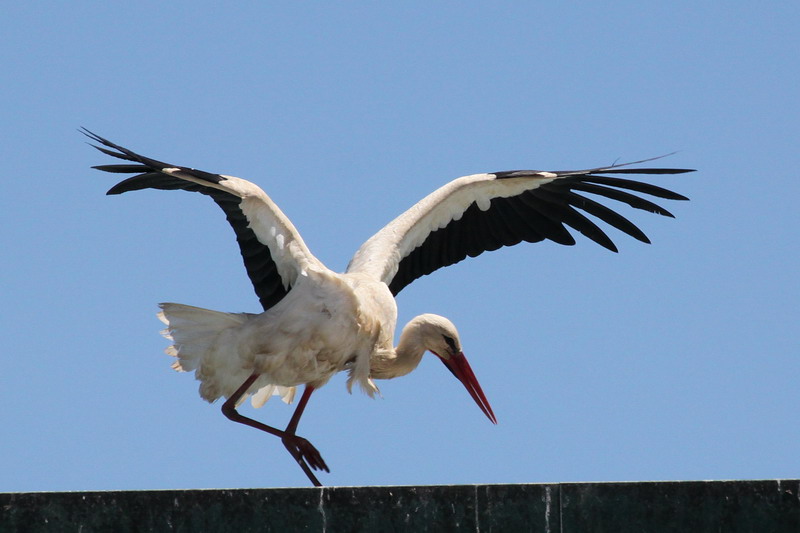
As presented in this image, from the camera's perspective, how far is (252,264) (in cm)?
768

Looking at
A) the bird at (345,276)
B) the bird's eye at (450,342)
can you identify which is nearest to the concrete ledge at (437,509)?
the bird at (345,276)

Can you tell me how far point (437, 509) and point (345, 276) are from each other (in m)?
3.55

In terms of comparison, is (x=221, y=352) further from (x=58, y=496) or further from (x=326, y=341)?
(x=58, y=496)

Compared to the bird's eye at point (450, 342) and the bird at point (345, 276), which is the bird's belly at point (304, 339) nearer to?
the bird at point (345, 276)

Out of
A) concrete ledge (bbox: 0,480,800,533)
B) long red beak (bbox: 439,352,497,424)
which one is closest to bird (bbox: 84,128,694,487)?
long red beak (bbox: 439,352,497,424)

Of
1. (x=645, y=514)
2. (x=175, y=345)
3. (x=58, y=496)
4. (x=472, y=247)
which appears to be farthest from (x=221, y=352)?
(x=645, y=514)

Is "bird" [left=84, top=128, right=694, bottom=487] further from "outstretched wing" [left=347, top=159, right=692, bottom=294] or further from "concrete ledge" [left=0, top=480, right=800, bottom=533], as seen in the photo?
"concrete ledge" [left=0, top=480, right=800, bottom=533]

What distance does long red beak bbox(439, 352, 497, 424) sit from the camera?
25.7ft

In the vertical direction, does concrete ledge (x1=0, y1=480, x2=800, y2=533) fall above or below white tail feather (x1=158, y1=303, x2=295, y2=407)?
below

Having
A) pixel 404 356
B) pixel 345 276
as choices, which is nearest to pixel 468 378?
pixel 404 356

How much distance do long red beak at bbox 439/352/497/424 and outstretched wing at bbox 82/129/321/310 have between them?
1.14 metres

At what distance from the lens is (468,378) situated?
788 cm

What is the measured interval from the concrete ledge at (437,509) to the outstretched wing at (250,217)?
9.62ft

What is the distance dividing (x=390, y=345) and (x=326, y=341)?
668mm
